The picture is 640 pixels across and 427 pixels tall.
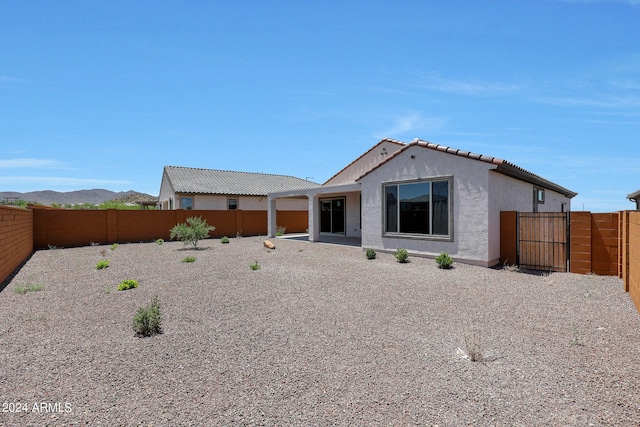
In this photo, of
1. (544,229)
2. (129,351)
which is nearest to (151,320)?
(129,351)

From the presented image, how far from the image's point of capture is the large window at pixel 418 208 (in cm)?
1174

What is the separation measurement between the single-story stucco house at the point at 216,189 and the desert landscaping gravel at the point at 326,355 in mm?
19767

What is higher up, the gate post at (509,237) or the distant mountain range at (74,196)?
the distant mountain range at (74,196)

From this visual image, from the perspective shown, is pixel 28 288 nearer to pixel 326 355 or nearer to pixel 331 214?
pixel 326 355

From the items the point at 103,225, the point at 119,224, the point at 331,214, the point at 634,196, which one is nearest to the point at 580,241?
the point at 331,214

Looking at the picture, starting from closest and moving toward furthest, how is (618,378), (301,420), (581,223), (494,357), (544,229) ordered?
1. (301,420)
2. (618,378)
3. (494,357)
4. (581,223)
5. (544,229)

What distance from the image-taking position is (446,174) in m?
11.5

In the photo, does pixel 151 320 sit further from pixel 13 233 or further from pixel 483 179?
pixel 483 179

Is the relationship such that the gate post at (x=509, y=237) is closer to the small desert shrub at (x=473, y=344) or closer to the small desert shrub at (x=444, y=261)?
the small desert shrub at (x=444, y=261)

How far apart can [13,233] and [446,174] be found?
47.1ft

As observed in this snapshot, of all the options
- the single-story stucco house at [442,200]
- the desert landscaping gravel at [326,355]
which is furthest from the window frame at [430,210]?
the desert landscaping gravel at [326,355]

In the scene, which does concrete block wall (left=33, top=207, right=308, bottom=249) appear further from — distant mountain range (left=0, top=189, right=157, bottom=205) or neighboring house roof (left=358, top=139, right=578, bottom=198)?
distant mountain range (left=0, top=189, right=157, bottom=205)

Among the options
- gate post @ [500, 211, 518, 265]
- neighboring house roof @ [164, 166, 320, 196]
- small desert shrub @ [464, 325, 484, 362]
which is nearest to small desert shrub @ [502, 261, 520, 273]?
gate post @ [500, 211, 518, 265]

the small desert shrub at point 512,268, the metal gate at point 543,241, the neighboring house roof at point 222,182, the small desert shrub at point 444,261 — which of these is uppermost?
the neighboring house roof at point 222,182
